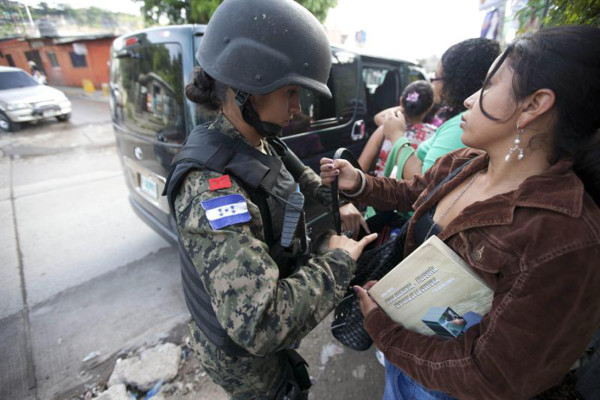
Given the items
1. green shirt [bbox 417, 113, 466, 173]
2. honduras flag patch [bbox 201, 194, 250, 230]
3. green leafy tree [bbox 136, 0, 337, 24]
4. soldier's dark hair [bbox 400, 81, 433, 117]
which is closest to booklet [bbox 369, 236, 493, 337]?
honduras flag patch [bbox 201, 194, 250, 230]

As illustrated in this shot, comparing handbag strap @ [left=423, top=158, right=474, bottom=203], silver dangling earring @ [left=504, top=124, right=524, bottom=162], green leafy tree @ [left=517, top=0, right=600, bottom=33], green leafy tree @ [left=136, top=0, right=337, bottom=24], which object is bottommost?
handbag strap @ [left=423, top=158, right=474, bottom=203]

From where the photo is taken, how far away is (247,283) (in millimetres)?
819

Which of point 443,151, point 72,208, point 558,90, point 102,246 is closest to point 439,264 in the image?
point 558,90

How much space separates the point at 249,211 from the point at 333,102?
2371 millimetres

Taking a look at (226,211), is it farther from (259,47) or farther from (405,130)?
(405,130)

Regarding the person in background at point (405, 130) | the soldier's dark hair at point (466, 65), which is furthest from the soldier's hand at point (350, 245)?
the soldier's dark hair at point (466, 65)

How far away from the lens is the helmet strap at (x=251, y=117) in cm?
107

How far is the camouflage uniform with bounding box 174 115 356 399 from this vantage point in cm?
82

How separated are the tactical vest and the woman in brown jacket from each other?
566mm

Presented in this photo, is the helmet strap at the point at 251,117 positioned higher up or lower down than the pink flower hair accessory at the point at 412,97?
higher up

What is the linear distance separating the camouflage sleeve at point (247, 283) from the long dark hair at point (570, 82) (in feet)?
2.66

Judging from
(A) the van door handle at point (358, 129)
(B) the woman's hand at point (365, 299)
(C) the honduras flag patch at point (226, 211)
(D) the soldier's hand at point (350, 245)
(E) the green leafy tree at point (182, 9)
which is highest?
(E) the green leafy tree at point (182, 9)

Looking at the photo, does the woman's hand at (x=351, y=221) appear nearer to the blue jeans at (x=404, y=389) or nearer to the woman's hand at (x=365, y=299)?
the woman's hand at (x=365, y=299)

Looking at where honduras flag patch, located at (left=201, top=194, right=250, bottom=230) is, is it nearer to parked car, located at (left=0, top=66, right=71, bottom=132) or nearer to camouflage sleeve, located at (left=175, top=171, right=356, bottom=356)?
camouflage sleeve, located at (left=175, top=171, right=356, bottom=356)
